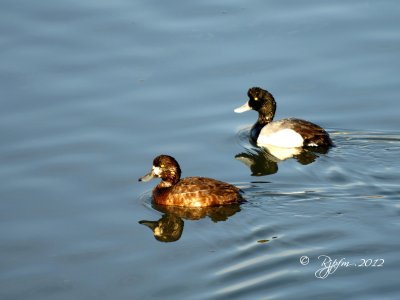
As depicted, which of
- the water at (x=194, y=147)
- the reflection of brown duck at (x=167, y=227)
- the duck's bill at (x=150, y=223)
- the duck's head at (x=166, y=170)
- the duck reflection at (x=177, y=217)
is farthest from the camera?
the duck's head at (x=166, y=170)

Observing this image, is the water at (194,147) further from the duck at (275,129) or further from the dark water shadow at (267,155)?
the duck at (275,129)

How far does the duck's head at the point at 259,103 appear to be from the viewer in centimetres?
1573

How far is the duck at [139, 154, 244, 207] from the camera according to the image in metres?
13.0

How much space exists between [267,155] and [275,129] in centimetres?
46

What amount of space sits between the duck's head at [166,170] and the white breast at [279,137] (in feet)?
7.70

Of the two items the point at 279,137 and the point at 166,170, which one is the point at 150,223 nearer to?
the point at 166,170

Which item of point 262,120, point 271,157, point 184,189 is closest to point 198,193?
point 184,189

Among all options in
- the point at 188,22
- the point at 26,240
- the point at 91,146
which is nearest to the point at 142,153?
the point at 91,146

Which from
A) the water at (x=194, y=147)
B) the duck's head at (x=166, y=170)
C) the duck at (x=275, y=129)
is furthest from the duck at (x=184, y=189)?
the duck at (x=275, y=129)

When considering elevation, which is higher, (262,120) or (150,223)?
(262,120)

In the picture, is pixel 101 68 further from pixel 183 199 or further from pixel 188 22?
pixel 183 199

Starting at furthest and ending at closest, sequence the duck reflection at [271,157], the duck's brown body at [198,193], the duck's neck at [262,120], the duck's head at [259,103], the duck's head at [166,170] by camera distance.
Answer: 1. the duck's neck at [262,120]
2. the duck's head at [259,103]
3. the duck reflection at [271,157]
4. the duck's head at [166,170]
5. the duck's brown body at [198,193]

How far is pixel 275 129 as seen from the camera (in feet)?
51.0

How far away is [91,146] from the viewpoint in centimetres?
1452
